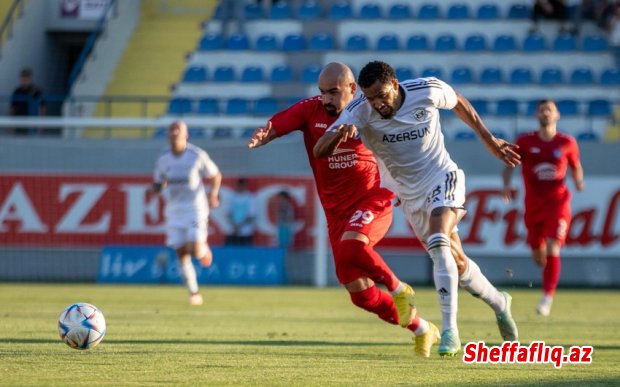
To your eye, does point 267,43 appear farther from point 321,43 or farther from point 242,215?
point 242,215

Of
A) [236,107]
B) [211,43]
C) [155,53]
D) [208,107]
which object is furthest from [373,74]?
[155,53]

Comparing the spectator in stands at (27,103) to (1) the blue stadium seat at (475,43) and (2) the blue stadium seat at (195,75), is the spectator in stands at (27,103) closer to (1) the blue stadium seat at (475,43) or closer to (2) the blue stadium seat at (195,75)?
(2) the blue stadium seat at (195,75)

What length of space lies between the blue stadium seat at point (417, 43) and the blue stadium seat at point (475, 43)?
0.91m

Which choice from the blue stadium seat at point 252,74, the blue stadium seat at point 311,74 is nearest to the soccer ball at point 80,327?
the blue stadium seat at point 311,74

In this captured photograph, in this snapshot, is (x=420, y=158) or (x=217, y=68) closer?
(x=420, y=158)

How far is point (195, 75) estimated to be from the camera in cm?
2722

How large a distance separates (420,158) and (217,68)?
1827cm

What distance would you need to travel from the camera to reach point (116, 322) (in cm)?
1301

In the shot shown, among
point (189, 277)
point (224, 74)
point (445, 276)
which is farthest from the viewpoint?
point (224, 74)

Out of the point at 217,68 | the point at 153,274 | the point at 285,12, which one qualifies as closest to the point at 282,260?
the point at 153,274

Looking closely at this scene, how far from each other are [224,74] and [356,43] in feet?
10.0

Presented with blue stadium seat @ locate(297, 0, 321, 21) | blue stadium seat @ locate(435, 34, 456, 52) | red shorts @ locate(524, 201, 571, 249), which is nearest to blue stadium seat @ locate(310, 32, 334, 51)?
blue stadium seat @ locate(297, 0, 321, 21)

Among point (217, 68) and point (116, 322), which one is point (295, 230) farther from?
point (116, 322)

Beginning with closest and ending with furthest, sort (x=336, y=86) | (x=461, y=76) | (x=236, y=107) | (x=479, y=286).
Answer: (x=336, y=86) → (x=479, y=286) → (x=236, y=107) → (x=461, y=76)
